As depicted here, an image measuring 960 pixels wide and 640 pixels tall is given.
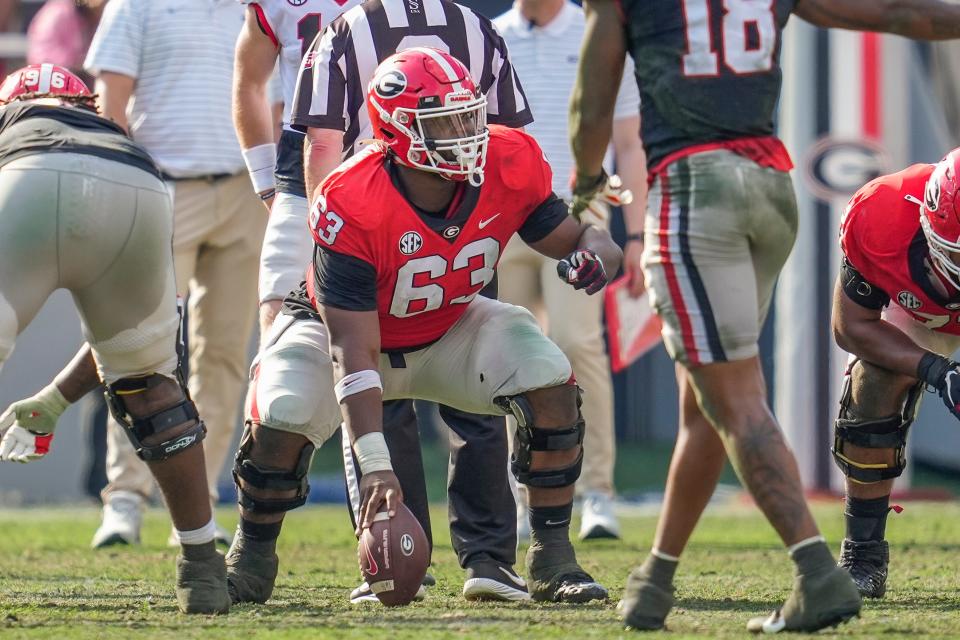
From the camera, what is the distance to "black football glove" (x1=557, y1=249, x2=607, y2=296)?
14.3 ft

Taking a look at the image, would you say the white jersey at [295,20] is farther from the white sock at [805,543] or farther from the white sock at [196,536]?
the white sock at [805,543]

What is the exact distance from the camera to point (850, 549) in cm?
490

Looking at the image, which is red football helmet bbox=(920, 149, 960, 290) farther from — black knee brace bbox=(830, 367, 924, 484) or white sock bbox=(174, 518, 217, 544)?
white sock bbox=(174, 518, 217, 544)

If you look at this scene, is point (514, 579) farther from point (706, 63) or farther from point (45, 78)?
point (45, 78)

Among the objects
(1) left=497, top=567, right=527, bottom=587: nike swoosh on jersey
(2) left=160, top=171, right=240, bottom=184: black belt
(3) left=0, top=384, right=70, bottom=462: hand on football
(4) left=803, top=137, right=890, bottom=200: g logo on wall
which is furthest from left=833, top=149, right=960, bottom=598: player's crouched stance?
(4) left=803, top=137, right=890, bottom=200: g logo on wall

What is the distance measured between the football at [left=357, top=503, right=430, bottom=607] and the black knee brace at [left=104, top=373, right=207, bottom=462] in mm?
534

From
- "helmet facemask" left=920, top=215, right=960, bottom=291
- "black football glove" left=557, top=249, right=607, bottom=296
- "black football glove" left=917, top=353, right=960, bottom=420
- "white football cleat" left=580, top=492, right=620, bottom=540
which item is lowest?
"white football cleat" left=580, top=492, right=620, bottom=540

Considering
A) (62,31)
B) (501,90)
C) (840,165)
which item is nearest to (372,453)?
(501,90)

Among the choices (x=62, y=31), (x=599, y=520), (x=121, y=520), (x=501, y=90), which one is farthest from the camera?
(x=62, y=31)

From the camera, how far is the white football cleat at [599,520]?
6723 mm

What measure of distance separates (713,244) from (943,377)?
109 centimetres

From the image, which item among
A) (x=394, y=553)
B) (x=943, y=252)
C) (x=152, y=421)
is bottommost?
(x=394, y=553)

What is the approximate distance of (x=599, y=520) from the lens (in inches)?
265

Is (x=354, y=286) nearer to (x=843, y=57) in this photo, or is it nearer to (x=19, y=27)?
(x=843, y=57)
